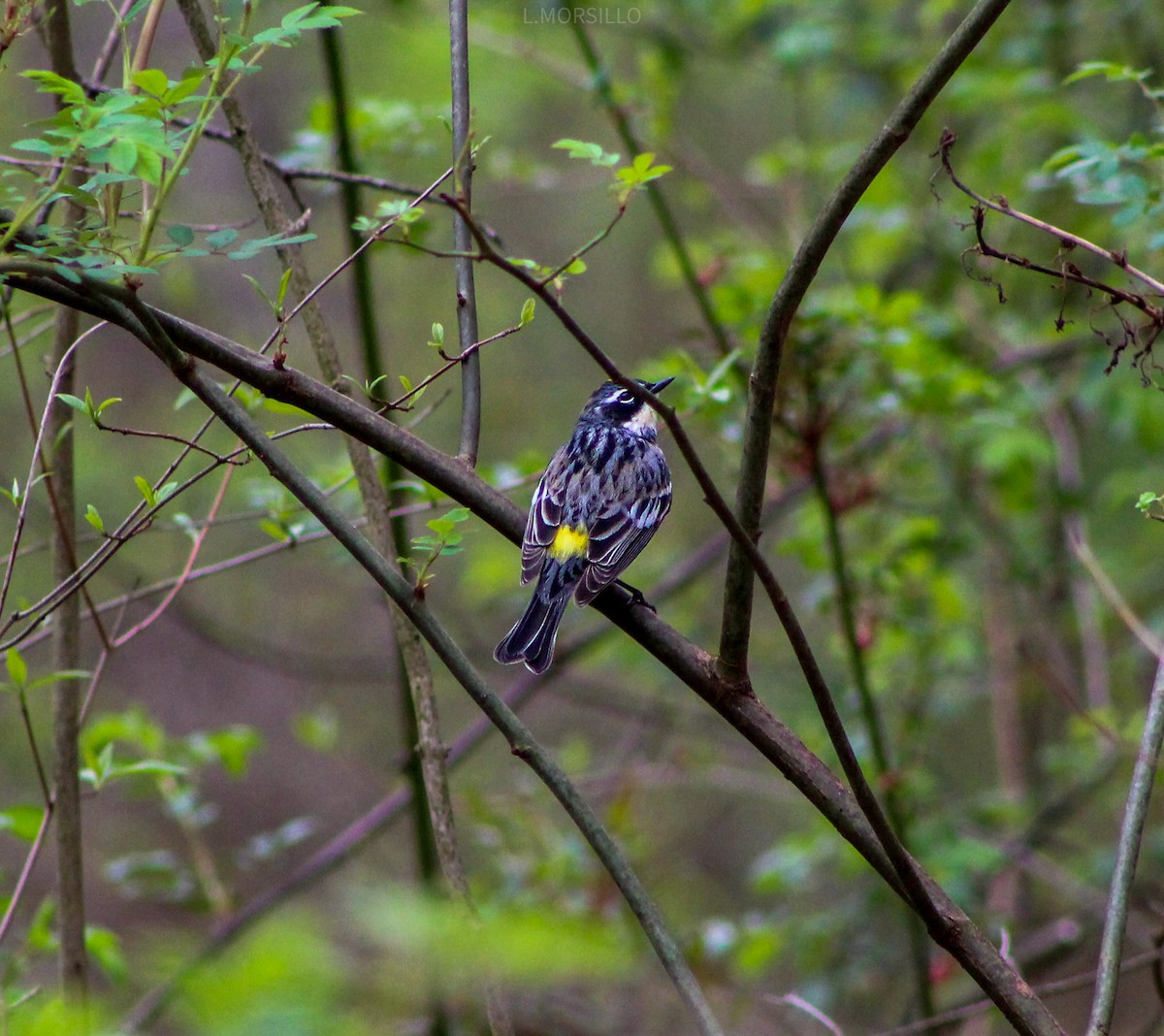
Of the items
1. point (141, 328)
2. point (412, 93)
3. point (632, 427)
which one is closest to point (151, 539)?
point (412, 93)

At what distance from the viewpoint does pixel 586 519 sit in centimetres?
456

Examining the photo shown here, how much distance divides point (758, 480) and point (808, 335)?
2.32m

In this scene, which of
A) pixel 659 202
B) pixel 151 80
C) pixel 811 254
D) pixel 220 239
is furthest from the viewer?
pixel 659 202

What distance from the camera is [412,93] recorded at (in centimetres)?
1044

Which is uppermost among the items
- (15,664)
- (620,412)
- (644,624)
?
(620,412)

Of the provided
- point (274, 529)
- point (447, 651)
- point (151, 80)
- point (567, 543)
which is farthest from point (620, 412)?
point (151, 80)

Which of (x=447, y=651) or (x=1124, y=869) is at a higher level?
(x=447, y=651)

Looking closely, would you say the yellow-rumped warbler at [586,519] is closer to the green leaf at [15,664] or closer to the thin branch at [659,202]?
the thin branch at [659,202]

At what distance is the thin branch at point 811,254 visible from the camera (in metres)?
1.97

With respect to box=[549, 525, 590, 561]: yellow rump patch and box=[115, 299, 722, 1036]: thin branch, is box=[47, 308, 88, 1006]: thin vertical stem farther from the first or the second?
box=[549, 525, 590, 561]: yellow rump patch

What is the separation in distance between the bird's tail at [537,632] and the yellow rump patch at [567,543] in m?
0.12

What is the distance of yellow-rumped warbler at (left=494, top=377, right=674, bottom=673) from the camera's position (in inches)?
165

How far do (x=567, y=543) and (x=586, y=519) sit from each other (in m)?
0.15

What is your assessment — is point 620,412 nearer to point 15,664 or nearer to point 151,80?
point 15,664
